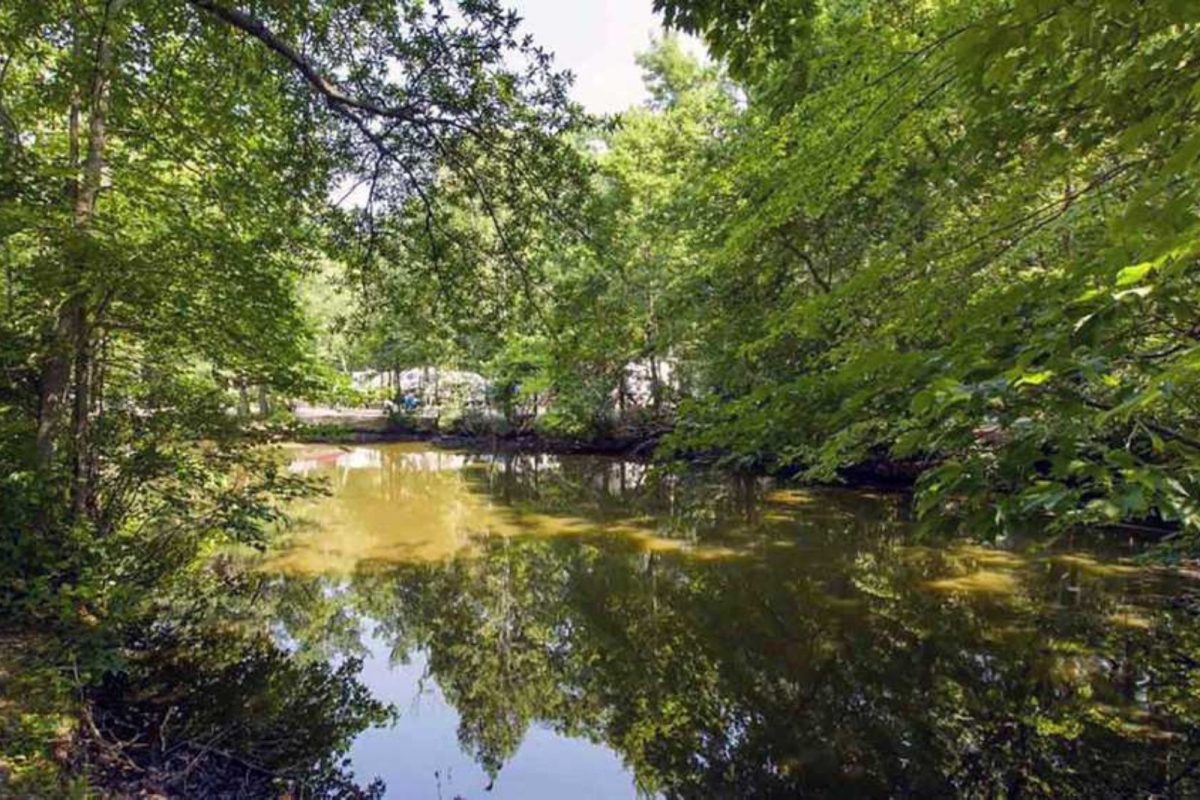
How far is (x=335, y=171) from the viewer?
493cm

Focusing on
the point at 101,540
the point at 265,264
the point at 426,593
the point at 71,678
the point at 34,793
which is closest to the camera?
the point at 34,793

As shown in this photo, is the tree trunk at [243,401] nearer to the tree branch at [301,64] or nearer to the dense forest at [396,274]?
the dense forest at [396,274]

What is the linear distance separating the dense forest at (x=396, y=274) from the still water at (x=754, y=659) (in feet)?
3.71

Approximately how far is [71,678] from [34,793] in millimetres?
1326

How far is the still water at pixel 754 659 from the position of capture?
15.6ft

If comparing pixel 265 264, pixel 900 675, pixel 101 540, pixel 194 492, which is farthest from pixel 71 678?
pixel 900 675

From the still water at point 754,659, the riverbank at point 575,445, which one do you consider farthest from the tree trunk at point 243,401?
the still water at point 754,659

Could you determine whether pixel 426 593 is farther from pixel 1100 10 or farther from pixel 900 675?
pixel 1100 10

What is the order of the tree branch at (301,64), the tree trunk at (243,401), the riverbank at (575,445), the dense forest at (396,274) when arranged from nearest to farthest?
the dense forest at (396,274) → the tree branch at (301,64) → the tree trunk at (243,401) → the riverbank at (575,445)

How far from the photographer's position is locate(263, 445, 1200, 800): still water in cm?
476

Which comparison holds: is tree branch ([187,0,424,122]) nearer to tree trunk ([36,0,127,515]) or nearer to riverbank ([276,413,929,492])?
tree trunk ([36,0,127,515])

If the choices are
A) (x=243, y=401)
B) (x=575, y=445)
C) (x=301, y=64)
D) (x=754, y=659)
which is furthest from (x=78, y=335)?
(x=575, y=445)

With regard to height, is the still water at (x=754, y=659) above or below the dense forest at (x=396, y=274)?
below

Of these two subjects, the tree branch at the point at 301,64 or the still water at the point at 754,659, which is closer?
the tree branch at the point at 301,64
